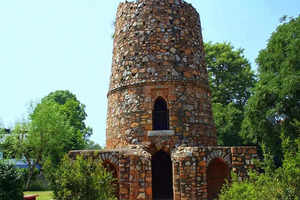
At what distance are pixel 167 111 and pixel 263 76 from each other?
23.6 feet

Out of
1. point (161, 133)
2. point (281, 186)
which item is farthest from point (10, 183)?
point (281, 186)

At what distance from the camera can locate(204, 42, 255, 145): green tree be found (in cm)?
2156

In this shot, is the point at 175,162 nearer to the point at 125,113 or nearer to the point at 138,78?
the point at 125,113

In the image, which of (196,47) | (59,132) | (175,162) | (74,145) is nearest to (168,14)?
(196,47)

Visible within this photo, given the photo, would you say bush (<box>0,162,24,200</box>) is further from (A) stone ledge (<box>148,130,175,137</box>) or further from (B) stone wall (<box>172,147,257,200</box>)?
(B) stone wall (<box>172,147,257,200</box>)

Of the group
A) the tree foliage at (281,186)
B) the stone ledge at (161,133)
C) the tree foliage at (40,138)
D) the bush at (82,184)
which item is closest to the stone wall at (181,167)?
the stone ledge at (161,133)

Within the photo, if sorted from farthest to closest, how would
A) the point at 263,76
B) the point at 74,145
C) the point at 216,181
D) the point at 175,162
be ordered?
1. the point at 74,145
2. the point at 263,76
3. the point at 216,181
4. the point at 175,162

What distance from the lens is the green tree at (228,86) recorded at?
70.7 feet

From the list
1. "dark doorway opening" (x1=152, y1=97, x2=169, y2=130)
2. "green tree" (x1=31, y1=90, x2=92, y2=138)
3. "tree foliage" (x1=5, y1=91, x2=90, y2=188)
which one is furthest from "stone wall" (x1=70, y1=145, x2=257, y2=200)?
"green tree" (x1=31, y1=90, x2=92, y2=138)

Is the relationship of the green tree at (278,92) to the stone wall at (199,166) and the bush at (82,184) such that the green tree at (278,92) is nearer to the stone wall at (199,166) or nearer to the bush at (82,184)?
the stone wall at (199,166)

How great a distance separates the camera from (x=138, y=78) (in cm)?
1180

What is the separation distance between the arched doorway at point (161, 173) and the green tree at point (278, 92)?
5625 millimetres

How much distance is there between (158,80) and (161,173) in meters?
4.47

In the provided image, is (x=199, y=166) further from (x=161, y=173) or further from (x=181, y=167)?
(x=161, y=173)
